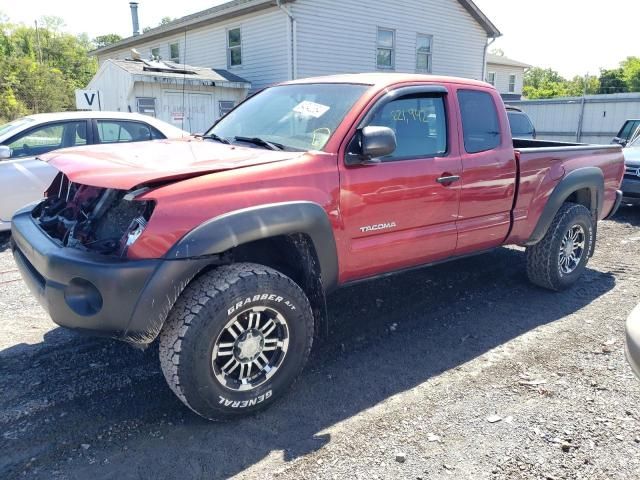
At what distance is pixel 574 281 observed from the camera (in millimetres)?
5234

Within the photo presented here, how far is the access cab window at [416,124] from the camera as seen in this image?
3.70m

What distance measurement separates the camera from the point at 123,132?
7.12 metres

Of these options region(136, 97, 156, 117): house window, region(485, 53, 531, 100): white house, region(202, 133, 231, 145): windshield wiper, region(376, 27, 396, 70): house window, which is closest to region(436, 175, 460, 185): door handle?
region(202, 133, 231, 145): windshield wiper

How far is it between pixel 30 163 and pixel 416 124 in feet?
17.0

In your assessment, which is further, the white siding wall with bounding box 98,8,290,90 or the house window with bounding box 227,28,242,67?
the house window with bounding box 227,28,242,67

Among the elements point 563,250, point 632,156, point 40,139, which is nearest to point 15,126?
point 40,139

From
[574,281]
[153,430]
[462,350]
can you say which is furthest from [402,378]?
[574,281]

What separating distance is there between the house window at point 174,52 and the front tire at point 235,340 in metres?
20.6

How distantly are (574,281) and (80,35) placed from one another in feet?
290

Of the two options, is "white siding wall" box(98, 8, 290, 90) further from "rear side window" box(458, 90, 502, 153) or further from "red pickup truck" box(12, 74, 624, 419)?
"red pickup truck" box(12, 74, 624, 419)

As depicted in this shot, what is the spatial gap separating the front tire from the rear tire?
2.82 m

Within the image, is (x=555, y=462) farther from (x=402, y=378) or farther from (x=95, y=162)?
(x=95, y=162)

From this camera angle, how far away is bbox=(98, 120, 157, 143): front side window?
23.0ft

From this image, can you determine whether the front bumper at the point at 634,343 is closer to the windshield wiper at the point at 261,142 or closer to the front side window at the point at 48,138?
the windshield wiper at the point at 261,142
